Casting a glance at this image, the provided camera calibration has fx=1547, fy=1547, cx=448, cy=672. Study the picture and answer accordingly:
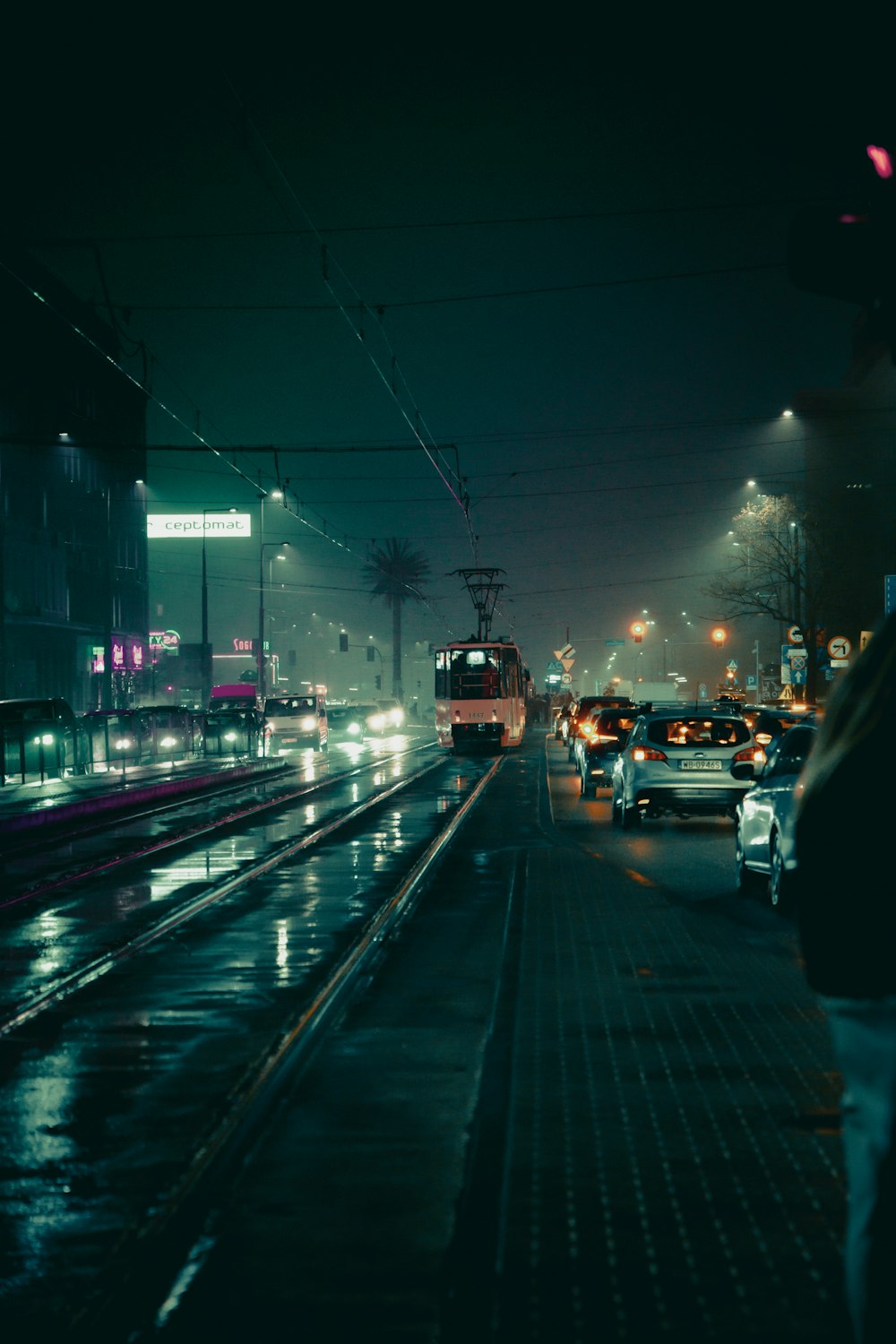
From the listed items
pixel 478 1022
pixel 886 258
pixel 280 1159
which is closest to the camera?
pixel 886 258

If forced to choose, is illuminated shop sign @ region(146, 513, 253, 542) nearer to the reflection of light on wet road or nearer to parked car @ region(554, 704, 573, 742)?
parked car @ region(554, 704, 573, 742)

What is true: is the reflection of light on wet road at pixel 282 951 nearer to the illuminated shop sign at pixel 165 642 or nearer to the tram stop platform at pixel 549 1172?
the tram stop platform at pixel 549 1172

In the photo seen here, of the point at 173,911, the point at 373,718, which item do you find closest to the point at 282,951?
the point at 173,911

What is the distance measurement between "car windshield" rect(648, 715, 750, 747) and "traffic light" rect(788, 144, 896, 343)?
17737mm

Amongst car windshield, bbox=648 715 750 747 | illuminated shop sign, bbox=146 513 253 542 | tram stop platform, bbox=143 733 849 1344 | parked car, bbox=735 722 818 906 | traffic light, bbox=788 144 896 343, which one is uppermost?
illuminated shop sign, bbox=146 513 253 542

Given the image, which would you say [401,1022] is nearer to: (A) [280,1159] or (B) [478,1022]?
(B) [478,1022]

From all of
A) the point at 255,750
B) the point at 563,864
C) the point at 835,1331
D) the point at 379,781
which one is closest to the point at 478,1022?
the point at 835,1331

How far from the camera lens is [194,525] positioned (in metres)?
104

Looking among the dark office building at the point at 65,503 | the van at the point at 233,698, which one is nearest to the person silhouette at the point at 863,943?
the dark office building at the point at 65,503

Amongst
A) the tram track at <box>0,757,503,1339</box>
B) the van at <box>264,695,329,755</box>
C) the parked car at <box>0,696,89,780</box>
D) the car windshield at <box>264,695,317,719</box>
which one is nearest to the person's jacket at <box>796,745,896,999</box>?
the tram track at <box>0,757,503,1339</box>

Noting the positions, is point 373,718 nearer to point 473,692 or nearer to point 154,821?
point 473,692

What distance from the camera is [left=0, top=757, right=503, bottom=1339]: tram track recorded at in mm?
4953

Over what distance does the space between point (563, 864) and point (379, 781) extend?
20130 mm

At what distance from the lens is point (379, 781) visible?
37281 millimetres
